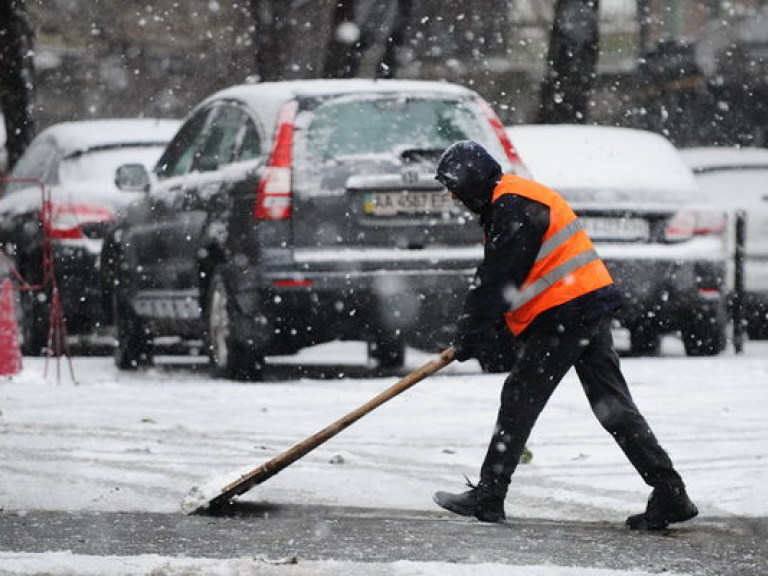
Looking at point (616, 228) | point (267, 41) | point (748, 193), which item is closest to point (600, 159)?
point (616, 228)

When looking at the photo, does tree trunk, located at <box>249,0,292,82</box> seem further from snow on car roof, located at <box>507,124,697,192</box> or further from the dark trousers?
the dark trousers

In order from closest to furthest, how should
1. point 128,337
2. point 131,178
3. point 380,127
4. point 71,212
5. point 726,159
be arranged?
point 380,127 < point 131,178 < point 128,337 < point 71,212 < point 726,159

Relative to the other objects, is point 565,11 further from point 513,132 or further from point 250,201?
point 250,201

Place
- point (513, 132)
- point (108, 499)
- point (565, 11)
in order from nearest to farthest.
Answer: point (108, 499), point (513, 132), point (565, 11)

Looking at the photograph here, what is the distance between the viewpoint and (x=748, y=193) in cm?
1436

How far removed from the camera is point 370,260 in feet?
34.5

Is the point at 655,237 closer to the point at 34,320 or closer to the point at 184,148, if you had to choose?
the point at 184,148

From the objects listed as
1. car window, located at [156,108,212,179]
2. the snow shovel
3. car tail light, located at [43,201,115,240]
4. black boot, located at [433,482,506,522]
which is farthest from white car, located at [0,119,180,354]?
black boot, located at [433,482,506,522]

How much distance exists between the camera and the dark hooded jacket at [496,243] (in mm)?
6344

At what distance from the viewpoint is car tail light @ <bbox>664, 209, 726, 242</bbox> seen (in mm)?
11898

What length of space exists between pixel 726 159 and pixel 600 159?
259 cm

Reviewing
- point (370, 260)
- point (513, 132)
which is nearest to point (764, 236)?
point (513, 132)

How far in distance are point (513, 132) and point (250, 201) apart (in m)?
3.41

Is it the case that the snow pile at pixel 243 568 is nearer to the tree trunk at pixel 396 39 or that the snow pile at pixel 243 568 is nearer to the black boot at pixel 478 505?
the black boot at pixel 478 505
